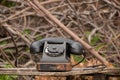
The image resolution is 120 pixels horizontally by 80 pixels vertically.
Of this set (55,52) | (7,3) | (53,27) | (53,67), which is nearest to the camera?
(53,67)

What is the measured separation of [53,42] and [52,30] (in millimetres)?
2680

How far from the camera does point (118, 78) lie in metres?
2.99

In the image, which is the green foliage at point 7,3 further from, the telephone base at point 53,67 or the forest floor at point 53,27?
the telephone base at point 53,67

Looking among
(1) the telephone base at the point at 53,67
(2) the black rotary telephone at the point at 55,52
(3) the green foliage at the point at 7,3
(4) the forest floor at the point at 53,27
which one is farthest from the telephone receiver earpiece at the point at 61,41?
(3) the green foliage at the point at 7,3

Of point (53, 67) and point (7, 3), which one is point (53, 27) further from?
point (53, 67)

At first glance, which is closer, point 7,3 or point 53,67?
point 53,67

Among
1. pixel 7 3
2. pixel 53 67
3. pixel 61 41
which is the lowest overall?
pixel 53 67

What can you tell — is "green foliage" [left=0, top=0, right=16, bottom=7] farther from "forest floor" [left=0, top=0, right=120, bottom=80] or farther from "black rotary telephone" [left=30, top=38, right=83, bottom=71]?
"black rotary telephone" [left=30, top=38, right=83, bottom=71]

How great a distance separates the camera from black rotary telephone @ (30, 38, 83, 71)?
2.52 meters

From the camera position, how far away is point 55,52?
2.63m

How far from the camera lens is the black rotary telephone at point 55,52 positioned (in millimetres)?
2520

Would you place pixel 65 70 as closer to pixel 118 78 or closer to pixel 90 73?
pixel 90 73

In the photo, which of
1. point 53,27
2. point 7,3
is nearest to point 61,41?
point 53,27

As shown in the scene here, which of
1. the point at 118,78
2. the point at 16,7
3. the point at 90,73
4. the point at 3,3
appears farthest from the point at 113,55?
the point at 3,3
